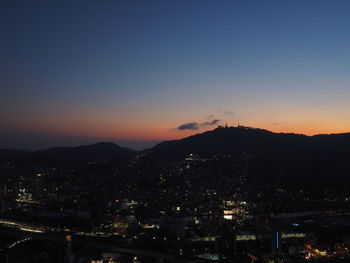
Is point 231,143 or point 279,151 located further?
point 231,143

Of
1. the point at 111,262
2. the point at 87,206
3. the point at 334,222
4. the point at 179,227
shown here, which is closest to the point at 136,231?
the point at 179,227

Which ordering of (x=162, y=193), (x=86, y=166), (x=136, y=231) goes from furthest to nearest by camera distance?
(x=86, y=166)
(x=162, y=193)
(x=136, y=231)

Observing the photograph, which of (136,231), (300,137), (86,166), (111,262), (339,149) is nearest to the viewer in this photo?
(111,262)

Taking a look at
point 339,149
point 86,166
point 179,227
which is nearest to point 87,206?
point 179,227

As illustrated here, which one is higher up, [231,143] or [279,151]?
[231,143]

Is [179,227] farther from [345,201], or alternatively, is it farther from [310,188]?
[310,188]

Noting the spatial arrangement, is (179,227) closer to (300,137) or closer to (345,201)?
(345,201)

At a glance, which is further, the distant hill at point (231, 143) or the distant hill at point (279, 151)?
the distant hill at point (231, 143)

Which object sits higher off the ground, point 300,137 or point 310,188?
point 300,137

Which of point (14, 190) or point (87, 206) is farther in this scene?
point (14, 190)

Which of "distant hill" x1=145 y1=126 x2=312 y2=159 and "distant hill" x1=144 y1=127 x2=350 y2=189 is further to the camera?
"distant hill" x1=145 y1=126 x2=312 y2=159
